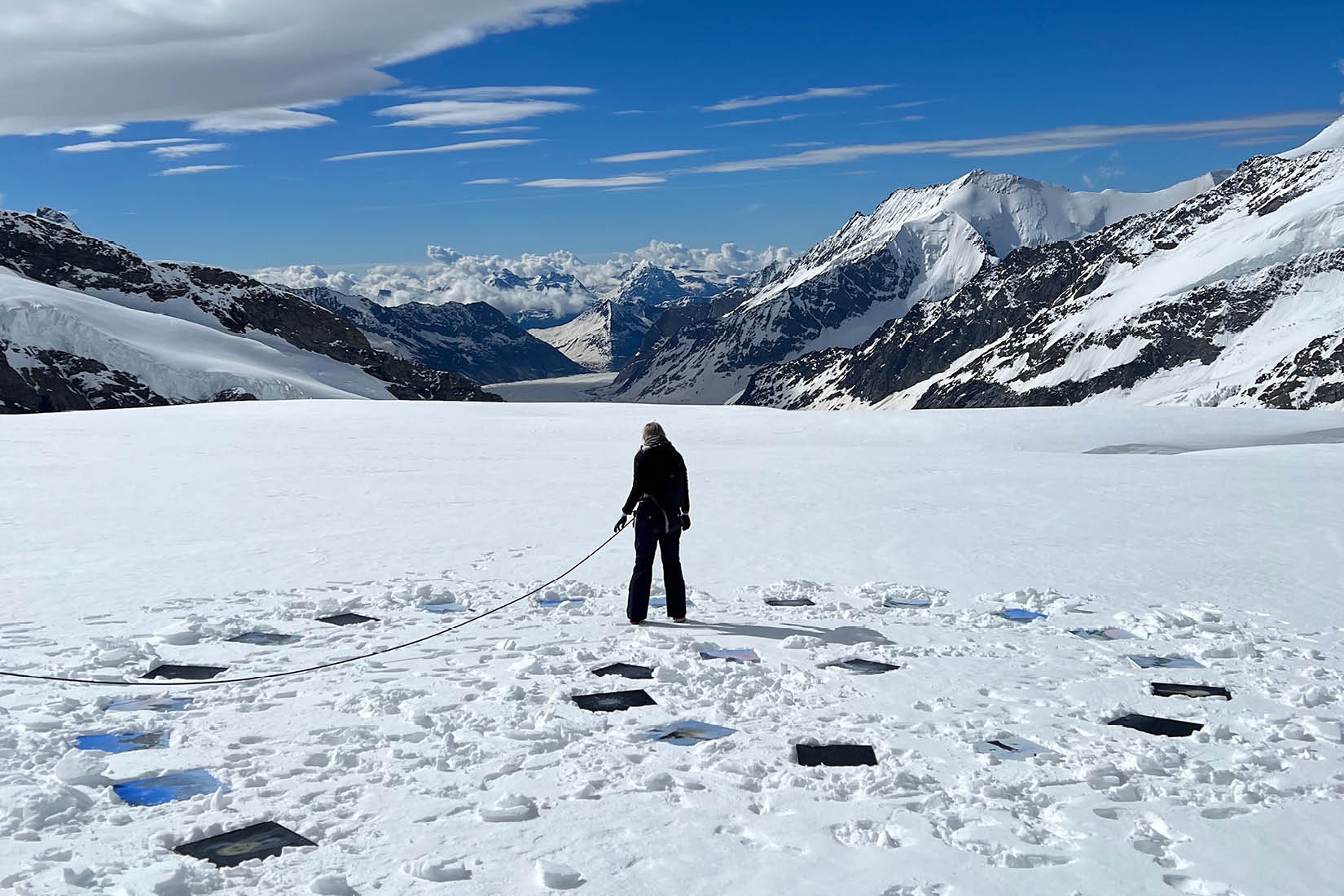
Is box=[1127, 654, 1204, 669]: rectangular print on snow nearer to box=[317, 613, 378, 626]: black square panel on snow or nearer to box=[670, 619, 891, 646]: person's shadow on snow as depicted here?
box=[670, 619, 891, 646]: person's shadow on snow

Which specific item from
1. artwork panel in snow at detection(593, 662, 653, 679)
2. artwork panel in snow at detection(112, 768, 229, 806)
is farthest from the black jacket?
artwork panel in snow at detection(112, 768, 229, 806)

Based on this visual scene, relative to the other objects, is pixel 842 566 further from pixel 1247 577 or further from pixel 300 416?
pixel 300 416

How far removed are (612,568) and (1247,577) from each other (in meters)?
9.10

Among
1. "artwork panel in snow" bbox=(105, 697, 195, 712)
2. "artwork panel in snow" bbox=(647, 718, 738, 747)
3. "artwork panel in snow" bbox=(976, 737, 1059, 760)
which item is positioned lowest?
"artwork panel in snow" bbox=(105, 697, 195, 712)

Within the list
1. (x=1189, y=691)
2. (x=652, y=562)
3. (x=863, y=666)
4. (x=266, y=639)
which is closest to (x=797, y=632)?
(x=863, y=666)

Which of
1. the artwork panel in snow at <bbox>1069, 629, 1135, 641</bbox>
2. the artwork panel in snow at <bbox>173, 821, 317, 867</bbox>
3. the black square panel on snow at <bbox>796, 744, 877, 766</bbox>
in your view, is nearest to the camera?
the artwork panel in snow at <bbox>173, 821, 317, 867</bbox>

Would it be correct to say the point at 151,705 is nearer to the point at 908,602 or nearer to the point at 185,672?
the point at 185,672

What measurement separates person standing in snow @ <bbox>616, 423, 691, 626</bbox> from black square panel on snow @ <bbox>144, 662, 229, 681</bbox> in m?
4.50

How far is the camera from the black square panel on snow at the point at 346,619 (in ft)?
39.0

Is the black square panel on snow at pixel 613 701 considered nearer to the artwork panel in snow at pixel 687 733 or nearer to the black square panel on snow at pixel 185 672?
the artwork panel in snow at pixel 687 733

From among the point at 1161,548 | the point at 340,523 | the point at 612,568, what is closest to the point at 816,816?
the point at 612,568

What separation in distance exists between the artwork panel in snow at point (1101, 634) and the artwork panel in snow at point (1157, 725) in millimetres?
2814

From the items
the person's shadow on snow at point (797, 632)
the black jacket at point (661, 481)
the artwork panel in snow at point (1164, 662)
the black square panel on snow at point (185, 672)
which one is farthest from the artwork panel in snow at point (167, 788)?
the artwork panel in snow at point (1164, 662)

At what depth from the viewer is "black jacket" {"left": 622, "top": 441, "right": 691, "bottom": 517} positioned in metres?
12.3
